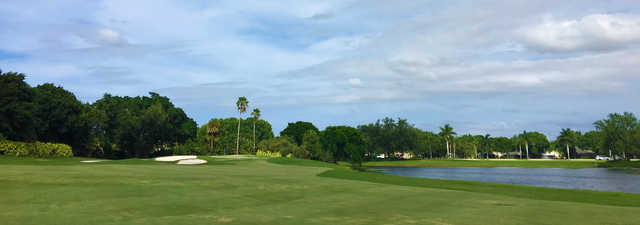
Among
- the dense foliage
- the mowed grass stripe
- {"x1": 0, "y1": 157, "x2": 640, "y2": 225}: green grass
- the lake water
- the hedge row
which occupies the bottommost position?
the lake water

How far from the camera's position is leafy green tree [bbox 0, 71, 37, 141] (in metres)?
45.2

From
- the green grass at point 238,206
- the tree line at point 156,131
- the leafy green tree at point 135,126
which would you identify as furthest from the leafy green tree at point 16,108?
the green grass at point 238,206

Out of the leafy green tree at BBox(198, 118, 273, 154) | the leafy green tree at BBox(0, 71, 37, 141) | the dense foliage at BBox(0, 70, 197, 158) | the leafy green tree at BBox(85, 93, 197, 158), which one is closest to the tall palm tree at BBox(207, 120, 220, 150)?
the dense foliage at BBox(0, 70, 197, 158)

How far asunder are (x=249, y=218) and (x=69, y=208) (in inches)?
225

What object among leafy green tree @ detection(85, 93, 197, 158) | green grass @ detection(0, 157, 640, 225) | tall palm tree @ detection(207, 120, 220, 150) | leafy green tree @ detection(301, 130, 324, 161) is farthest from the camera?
tall palm tree @ detection(207, 120, 220, 150)

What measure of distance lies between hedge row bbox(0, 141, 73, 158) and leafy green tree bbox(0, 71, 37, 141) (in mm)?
1991

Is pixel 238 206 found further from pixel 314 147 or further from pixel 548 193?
pixel 314 147

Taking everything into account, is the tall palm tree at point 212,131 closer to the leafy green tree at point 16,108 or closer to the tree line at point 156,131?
the tree line at point 156,131

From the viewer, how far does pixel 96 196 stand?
15656 millimetres

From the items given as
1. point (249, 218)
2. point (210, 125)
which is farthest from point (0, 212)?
point (210, 125)

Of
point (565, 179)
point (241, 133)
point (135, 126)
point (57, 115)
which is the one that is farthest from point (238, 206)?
→ point (241, 133)

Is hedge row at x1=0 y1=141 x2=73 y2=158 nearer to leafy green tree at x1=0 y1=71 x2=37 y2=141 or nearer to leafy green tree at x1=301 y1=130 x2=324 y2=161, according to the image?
leafy green tree at x1=0 y1=71 x2=37 y2=141

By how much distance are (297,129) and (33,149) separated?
405 feet

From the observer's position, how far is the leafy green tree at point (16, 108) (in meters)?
45.2
